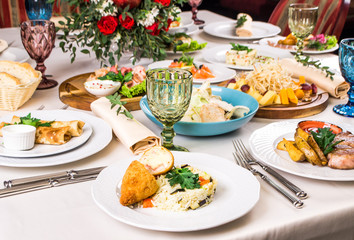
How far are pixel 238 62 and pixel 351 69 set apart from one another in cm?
66

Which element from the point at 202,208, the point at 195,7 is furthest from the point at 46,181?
the point at 195,7

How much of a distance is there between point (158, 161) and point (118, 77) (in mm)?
762

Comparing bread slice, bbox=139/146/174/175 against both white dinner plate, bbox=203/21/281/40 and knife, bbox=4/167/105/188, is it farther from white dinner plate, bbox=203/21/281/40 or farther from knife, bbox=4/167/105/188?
white dinner plate, bbox=203/21/281/40

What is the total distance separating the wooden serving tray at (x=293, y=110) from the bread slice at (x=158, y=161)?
0.61 metres

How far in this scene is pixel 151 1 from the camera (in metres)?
1.95

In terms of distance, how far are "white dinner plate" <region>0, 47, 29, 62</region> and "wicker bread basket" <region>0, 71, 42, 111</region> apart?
56 cm

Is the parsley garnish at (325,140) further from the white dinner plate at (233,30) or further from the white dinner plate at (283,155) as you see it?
the white dinner plate at (233,30)

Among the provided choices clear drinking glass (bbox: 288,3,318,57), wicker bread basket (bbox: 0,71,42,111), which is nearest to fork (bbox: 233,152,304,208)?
wicker bread basket (bbox: 0,71,42,111)

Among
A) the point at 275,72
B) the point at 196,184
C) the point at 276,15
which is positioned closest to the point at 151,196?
the point at 196,184

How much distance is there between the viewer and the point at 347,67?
4.99 ft

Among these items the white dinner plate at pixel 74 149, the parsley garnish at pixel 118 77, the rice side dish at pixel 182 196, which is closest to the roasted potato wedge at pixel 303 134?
the rice side dish at pixel 182 196

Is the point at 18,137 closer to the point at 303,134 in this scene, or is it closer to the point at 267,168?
the point at 267,168

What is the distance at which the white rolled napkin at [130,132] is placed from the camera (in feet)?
4.19

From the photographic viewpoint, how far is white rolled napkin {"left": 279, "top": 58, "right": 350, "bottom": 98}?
5.78 ft
